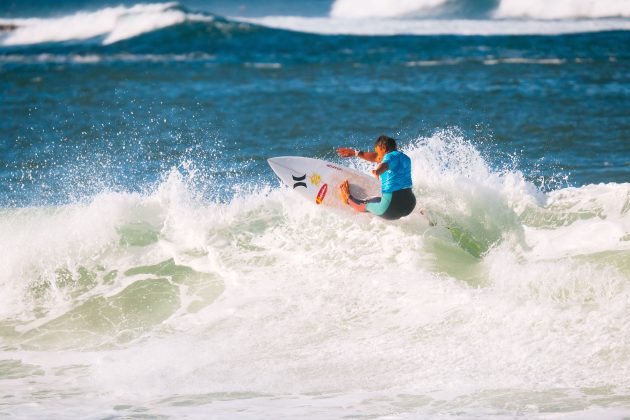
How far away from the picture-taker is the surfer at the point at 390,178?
10.1 m

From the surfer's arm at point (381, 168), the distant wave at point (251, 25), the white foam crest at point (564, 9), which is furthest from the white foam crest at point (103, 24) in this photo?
the surfer's arm at point (381, 168)

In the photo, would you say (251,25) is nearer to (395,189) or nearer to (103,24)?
(103,24)

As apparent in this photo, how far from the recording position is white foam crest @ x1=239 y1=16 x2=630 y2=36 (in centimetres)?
3866

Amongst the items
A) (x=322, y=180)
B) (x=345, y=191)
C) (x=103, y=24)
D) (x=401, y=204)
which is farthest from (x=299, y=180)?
(x=103, y=24)

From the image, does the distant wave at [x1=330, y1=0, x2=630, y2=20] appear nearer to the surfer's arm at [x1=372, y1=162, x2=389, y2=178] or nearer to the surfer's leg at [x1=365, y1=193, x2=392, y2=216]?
the surfer's leg at [x1=365, y1=193, x2=392, y2=216]

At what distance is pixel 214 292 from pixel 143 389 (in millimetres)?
2326

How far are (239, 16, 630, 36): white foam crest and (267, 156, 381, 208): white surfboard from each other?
2691cm

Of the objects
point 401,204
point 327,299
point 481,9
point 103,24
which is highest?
point 103,24

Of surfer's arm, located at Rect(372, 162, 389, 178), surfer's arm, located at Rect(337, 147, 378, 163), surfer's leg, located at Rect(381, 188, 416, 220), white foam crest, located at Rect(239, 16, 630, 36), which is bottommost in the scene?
surfer's leg, located at Rect(381, 188, 416, 220)

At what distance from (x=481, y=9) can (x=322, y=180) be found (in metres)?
38.9

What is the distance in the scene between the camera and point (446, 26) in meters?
42.5

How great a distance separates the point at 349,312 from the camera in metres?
9.69

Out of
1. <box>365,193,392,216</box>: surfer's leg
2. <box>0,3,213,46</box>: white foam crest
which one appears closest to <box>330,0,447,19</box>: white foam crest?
<box>0,3,213,46</box>: white foam crest

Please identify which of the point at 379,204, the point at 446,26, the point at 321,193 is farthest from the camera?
the point at 446,26
